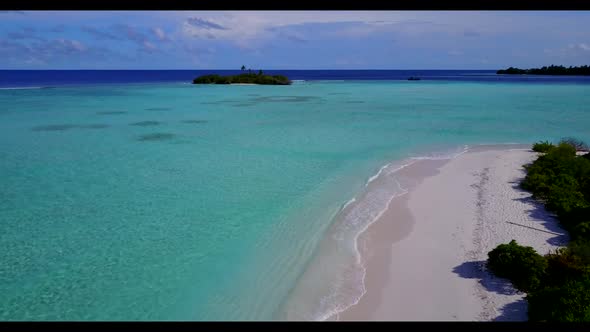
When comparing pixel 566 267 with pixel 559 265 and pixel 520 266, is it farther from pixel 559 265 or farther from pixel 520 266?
pixel 520 266

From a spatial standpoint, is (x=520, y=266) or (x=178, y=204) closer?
(x=520, y=266)

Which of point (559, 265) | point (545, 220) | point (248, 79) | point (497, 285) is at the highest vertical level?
point (248, 79)

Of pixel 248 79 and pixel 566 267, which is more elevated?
pixel 248 79

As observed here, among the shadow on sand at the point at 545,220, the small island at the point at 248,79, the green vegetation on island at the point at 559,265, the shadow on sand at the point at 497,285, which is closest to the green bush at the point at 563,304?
the green vegetation on island at the point at 559,265

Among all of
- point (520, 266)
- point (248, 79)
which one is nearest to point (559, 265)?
point (520, 266)

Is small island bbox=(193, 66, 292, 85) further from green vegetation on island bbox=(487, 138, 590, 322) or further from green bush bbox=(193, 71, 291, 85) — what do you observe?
green vegetation on island bbox=(487, 138, 590, 322)

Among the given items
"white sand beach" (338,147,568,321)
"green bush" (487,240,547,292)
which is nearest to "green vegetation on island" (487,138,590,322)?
"green bush" (487,240,547,292)

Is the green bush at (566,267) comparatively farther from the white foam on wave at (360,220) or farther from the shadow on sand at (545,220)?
the white foam on wave at (360,220)
